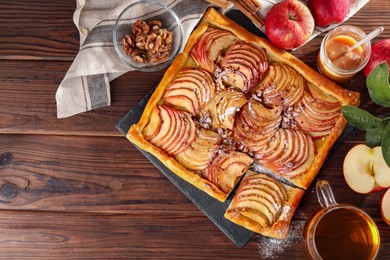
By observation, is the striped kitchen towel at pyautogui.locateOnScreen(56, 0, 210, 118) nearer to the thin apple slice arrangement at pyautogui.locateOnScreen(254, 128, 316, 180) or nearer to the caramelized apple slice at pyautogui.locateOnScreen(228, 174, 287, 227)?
the thin apple slice arrangement at pyautogui.locateOnScreen(254, 128, 316, 180)

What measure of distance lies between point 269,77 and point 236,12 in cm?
38

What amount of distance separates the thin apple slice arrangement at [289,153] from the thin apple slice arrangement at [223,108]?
0.66ft

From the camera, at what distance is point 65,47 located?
9.48 ft

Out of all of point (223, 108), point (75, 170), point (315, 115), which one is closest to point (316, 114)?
point (315, 115)

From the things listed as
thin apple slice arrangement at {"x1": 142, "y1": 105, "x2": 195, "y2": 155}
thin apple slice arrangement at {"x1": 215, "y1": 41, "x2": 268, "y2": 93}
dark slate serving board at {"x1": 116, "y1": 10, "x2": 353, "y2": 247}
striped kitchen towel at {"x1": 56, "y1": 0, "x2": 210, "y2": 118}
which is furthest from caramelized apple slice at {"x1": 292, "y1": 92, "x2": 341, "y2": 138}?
striped kitchen towel at {"x1": 56, "y1": 0, "x2": 210, "y2": 118}

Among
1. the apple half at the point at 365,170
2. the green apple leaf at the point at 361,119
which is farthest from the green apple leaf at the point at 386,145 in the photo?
the apple half at the point at 365,170

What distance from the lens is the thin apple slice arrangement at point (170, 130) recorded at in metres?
2.71

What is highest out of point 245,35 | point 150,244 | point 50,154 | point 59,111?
point 245,35

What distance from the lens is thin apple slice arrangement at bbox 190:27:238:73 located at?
2.76m

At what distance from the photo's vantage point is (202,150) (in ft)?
8.94

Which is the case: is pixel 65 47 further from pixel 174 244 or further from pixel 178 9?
pixel 174 244

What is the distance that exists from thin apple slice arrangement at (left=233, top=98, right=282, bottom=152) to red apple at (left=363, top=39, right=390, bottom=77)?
18.0 inches

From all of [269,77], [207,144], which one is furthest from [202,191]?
[269,77]

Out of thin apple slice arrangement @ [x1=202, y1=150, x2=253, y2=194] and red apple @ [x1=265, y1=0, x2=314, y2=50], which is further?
thin apple slice arrangement @ [x1=202, y1=150, x2=253, y2=194]
